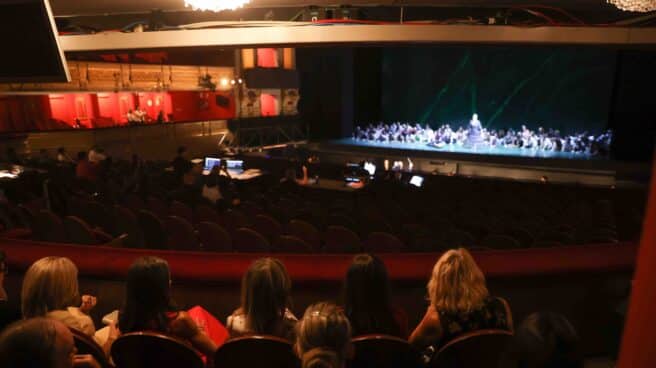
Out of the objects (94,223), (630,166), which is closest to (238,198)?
(94,223)

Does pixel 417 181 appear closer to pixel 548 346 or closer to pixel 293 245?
pixel 293 245

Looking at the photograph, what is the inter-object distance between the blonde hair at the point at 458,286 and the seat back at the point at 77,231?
3345 mm

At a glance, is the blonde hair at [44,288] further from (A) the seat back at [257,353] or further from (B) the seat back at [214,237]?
(B) the seat back at [214,237]

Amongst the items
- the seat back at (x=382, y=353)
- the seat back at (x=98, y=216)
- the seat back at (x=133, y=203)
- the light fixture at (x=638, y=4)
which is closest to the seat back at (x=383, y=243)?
the seat back at (x=382, y=353)

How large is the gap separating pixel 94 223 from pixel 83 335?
3801 mm

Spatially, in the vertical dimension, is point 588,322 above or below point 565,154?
above

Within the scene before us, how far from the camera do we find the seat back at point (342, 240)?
4168 millimetres

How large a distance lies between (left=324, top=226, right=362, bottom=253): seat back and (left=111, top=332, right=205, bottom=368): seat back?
2396 millimetres

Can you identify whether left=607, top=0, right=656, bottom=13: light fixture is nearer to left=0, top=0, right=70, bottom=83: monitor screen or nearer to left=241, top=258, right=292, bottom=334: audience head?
left=241, top=258, right=292, bottom=334: audience head

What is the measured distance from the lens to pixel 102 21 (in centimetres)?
812

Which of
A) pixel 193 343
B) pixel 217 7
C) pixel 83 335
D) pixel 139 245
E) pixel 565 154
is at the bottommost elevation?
pixel 565 154

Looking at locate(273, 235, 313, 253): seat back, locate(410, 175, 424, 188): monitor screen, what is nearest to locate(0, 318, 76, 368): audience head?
locate(273, 235, 313, 253): seat back

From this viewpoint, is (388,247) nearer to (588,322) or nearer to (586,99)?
(588,322)

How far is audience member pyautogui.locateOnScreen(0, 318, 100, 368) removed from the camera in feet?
4.52
